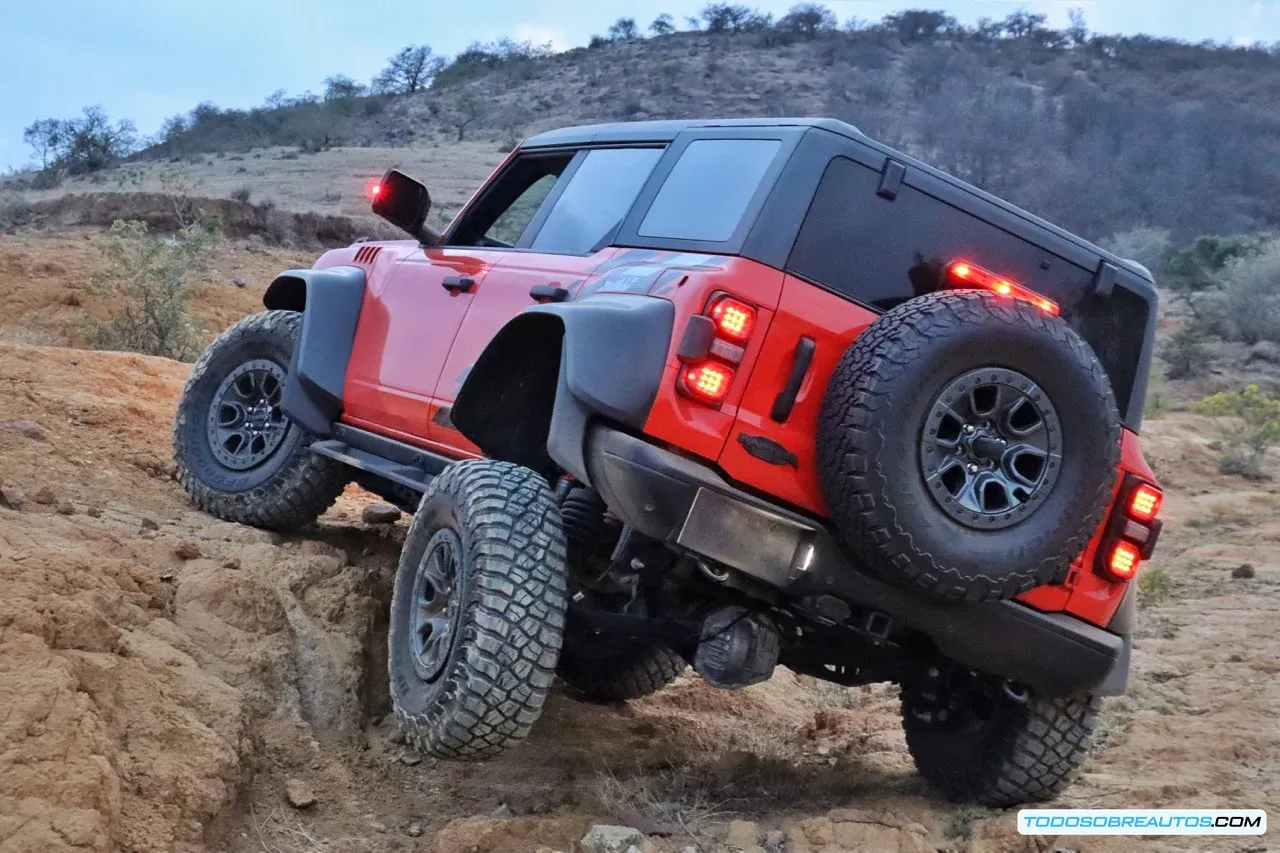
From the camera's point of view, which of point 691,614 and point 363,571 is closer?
point 691,614

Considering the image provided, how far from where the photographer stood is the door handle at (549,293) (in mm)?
4188

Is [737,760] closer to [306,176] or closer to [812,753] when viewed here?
[812,753]

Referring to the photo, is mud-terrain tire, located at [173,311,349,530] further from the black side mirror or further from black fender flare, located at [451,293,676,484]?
black fender flare, located at [451,293,676,484]

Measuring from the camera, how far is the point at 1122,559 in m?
3.92

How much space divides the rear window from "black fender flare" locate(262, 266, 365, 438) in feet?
6.02

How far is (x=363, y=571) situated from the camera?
5.50 m

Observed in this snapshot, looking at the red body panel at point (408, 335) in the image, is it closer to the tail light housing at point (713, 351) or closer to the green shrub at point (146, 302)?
the tail light housing at point (713, 351)

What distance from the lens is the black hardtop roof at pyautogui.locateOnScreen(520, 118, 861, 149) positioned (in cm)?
387

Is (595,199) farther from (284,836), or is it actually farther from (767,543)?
(284,836)

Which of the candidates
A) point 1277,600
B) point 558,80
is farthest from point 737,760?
point 558,80

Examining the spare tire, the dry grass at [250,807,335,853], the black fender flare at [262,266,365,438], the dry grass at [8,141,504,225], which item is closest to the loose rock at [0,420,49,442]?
the black fender flare at [262,266,365,438]

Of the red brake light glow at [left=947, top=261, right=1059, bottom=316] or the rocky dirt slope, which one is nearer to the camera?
the rocky dirt slope

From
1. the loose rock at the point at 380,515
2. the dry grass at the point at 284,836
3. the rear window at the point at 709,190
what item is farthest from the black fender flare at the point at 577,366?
the loose rock at the point at 380,515

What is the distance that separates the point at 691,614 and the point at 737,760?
1099 millimetres
